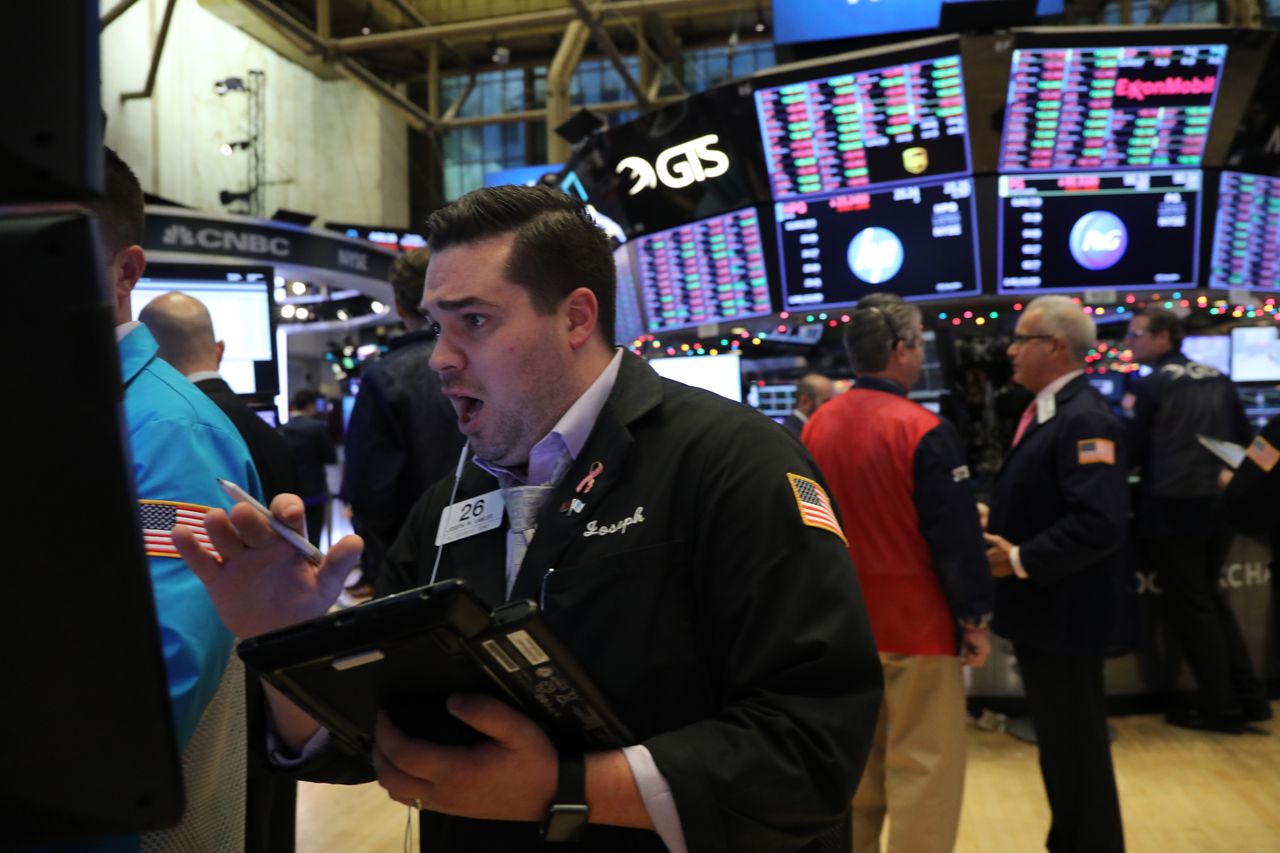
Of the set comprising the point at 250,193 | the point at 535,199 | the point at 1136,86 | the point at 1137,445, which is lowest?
the point at 1137,445

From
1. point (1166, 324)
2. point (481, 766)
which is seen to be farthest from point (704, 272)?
point (481, 766)

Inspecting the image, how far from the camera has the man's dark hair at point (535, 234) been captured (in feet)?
4.70

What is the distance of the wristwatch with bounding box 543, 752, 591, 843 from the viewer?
114 cm

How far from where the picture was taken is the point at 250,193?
16859 millimetres

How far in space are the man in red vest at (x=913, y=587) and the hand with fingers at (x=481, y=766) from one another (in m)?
2.24

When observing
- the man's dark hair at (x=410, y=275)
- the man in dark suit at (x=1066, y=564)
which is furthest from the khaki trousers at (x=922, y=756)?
the man's dark hair at (x=410, y=275)

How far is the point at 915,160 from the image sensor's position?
5410 millimetres

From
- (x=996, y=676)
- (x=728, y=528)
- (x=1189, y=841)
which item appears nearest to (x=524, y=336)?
(x=728, y=528)

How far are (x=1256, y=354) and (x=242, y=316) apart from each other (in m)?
6.56

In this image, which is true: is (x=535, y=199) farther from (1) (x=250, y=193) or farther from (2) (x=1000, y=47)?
(1) (x=250, y=193)

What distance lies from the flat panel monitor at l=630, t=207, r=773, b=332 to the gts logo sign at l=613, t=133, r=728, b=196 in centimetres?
26

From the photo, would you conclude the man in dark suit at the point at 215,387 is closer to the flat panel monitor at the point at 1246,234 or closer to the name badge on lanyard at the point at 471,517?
the name badge on lanyard at the point at 471,517

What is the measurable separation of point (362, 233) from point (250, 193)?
258cm

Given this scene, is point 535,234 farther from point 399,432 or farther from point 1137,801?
point 1137,801
